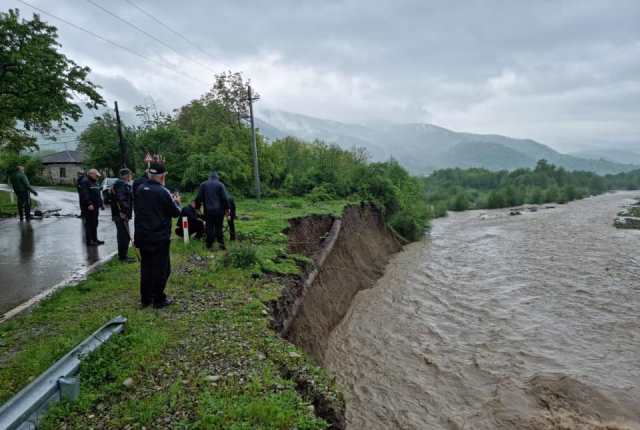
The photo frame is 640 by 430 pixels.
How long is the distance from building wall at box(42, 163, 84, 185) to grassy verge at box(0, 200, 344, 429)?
55130mm

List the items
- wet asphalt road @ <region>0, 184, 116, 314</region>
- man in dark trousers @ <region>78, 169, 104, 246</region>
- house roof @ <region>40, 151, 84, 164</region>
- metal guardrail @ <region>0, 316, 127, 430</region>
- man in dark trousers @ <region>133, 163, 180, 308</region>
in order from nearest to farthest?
metal guardrail @ <region>0, 316, 127, 430</region> < man in dark trousers @ <region>133, 163, 180, 308</region> < wet asphalt road @ <region>0, 184, 116, 314</region> < man in dark trousers @ <region>78, 169, 104, 246</region> < house roof @ <region>40, 151, 84, 164</region>

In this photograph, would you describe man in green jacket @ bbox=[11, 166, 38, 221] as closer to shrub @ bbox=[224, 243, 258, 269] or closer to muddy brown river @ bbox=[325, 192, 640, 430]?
shrub @ bbox=[224, 243, 258, 269]

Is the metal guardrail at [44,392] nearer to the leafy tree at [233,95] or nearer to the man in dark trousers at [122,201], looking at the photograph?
the man in dark trousers at [122,201]

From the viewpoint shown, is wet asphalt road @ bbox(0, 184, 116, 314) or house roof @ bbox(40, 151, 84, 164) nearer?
wet asphalt road @ bbox(0, 184, 116, 314)

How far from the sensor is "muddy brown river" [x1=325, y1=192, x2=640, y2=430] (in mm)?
6418

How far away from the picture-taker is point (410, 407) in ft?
21.6

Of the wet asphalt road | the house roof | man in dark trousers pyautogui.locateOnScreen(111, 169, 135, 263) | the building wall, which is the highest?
the house roof

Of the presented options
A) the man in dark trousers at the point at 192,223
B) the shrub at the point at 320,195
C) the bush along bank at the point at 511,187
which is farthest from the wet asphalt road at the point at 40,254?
the bush along bank at the point at 511,187

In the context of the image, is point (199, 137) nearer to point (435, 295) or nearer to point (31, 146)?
point (31, 146)

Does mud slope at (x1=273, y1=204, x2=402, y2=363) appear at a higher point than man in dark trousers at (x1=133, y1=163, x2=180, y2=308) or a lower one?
lower

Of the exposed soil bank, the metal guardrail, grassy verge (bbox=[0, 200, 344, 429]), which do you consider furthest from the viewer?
the exposed soil bank

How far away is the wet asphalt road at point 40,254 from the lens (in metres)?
7.13

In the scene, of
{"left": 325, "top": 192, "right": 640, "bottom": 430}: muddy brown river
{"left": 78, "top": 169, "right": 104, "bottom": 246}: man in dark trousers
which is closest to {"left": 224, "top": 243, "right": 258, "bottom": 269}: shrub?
{"left": 325, "top": 192, "right": 640, "bottom": 430}: muddy brown river

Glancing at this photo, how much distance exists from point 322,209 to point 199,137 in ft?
36.0
